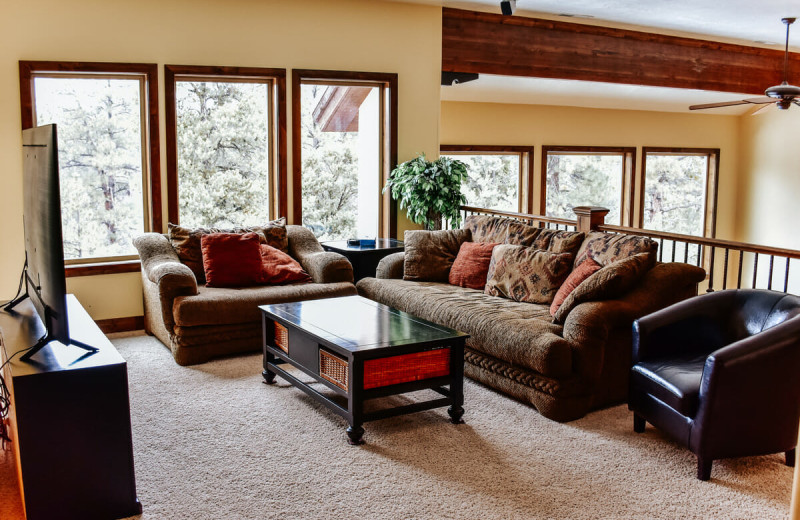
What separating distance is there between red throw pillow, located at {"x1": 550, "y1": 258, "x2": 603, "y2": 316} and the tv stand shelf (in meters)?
2.49

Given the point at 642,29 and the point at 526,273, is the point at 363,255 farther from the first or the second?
the point at 642,29

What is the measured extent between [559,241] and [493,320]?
89cm

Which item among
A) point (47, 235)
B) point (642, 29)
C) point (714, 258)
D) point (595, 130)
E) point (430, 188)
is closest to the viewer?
point (47, 235)

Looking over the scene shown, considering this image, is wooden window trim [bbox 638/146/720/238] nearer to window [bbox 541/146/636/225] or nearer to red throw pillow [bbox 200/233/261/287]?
window [bbox 541/146/636/225]

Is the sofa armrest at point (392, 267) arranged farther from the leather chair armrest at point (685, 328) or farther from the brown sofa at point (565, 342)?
the leather chair armrest at point (685, 328)

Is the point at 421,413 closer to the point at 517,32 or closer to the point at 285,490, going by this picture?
the point at 285,490

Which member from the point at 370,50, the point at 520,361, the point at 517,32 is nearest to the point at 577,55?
the point at 517,32

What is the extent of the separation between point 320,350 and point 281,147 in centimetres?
296

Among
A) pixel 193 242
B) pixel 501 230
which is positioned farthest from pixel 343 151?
pixel 501 230

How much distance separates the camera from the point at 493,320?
4148 mm

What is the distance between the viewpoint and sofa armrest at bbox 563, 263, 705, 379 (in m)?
3.73

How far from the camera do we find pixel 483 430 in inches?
145

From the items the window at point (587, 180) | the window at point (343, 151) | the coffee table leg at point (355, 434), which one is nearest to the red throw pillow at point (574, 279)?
the coffee table leg at point (355, 434)

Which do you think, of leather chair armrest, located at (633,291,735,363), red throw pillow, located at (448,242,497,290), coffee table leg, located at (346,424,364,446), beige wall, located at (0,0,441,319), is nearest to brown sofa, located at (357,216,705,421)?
leather chair armrest, located at (633,291,735,363)
